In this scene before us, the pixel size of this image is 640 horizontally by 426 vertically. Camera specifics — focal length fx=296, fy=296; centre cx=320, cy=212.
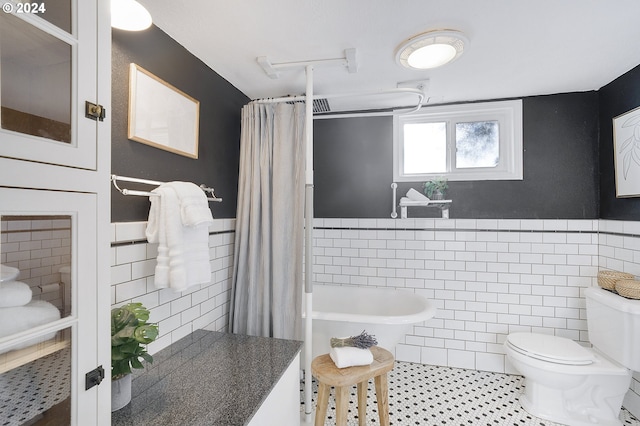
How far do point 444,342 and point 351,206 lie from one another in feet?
5.10

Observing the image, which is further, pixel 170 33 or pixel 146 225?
pixel 170 33

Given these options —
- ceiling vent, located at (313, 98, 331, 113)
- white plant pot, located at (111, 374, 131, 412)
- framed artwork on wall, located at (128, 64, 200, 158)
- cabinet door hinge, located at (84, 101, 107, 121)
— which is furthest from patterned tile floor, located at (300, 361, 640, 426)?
ceiling vent, located at (313, 98, 331, 113)

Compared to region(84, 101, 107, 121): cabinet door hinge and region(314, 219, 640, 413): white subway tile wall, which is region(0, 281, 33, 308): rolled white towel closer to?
region(84, 101, 107, 121): cabinet door hinge

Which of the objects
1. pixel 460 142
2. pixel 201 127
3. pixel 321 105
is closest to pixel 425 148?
pixel 460 142

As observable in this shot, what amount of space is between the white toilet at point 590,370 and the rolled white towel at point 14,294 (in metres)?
2.72

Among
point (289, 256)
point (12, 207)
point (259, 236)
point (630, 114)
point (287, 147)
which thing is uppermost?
point (630, 114)

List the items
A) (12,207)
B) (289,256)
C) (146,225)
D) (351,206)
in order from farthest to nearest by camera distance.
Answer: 1. (351,206)
2. (289,256)
3. (146,225)
4. (12,207)

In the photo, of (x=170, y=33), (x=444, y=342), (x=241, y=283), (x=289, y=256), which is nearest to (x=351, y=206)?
(x=289, y=256)

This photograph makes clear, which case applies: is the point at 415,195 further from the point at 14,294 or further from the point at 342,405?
the point at 14,294

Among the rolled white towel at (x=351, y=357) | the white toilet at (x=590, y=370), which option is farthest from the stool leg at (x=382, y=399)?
the white toilet at (x=590, y=370)

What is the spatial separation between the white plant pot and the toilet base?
101 inches

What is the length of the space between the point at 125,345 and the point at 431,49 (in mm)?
2204

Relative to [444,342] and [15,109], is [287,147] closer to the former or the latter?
[15,109]

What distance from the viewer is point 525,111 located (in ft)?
8.82
